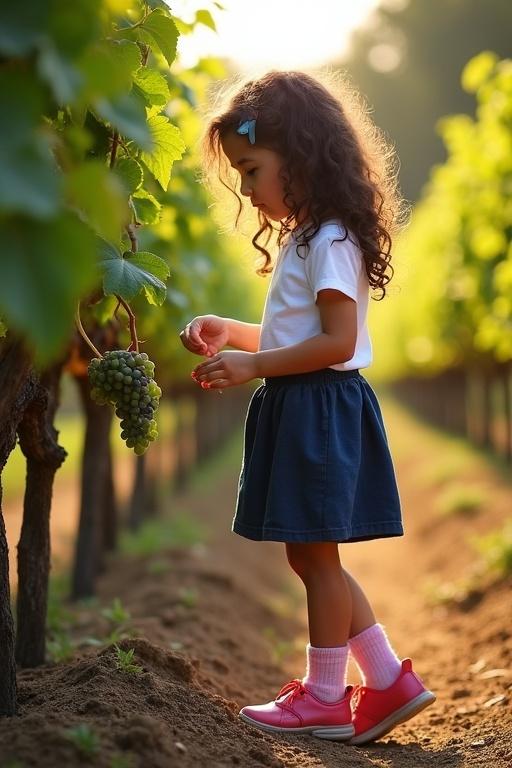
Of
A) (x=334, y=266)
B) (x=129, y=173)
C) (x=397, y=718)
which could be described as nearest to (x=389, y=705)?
(x=397, y=718)

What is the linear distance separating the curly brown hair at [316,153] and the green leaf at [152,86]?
0.59 metres

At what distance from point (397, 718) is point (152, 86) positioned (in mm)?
2206

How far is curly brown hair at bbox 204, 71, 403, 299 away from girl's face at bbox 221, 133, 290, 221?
0.9 inches

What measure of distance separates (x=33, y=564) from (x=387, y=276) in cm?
173

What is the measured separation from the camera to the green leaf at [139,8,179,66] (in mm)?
2518

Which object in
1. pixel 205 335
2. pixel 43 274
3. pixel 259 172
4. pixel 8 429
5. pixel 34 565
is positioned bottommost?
pixel 34 565

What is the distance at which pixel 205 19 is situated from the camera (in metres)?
4.04

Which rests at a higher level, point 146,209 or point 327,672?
point 146,209

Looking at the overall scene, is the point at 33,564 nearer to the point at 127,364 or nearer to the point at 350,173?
the point at 127,364

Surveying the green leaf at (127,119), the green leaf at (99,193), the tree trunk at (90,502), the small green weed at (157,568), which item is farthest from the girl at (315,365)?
the small green weed at (157,568)

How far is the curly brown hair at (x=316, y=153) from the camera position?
10.1ft

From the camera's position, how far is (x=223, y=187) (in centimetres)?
360

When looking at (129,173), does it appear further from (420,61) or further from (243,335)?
(420,61)

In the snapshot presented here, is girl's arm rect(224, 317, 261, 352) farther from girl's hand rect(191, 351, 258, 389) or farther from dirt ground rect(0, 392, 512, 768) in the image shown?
dirt ground rect(0, 392, 512, 768)
